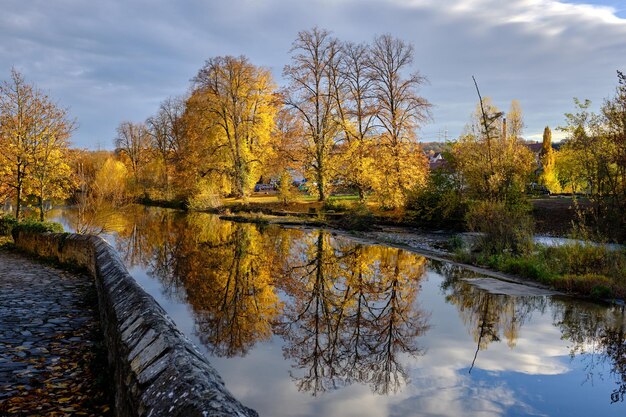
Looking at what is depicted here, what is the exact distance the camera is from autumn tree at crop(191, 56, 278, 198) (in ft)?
151

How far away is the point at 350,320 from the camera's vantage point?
33.6ft

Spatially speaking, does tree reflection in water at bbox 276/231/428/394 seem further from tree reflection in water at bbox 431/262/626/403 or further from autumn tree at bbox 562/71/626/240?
autumn tree at bbox 562/71/626/240

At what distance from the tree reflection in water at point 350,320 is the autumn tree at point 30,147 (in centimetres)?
1446

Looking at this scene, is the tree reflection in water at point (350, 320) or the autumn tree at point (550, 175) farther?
the autumn tree at point (550, 175)

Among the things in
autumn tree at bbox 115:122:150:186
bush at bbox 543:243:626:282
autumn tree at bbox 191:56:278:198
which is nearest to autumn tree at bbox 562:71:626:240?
bush at bbox 543:243:626:282

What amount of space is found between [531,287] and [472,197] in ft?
53.4

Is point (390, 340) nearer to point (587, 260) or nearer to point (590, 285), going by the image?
point (590, 285)

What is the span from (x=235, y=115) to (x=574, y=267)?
3689cm

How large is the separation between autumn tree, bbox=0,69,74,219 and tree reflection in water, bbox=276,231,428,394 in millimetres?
14463

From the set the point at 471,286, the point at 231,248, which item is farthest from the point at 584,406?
the point at 231,248

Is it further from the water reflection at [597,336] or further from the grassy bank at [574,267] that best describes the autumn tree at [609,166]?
the water reflection at [597,336]

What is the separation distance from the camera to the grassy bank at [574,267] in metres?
12.3

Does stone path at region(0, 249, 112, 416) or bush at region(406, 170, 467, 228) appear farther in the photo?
bush at region(406, 170, 467, 228)

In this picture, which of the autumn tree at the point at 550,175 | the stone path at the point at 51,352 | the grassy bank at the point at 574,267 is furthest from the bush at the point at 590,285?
the autumn tree at the point at 550,175
